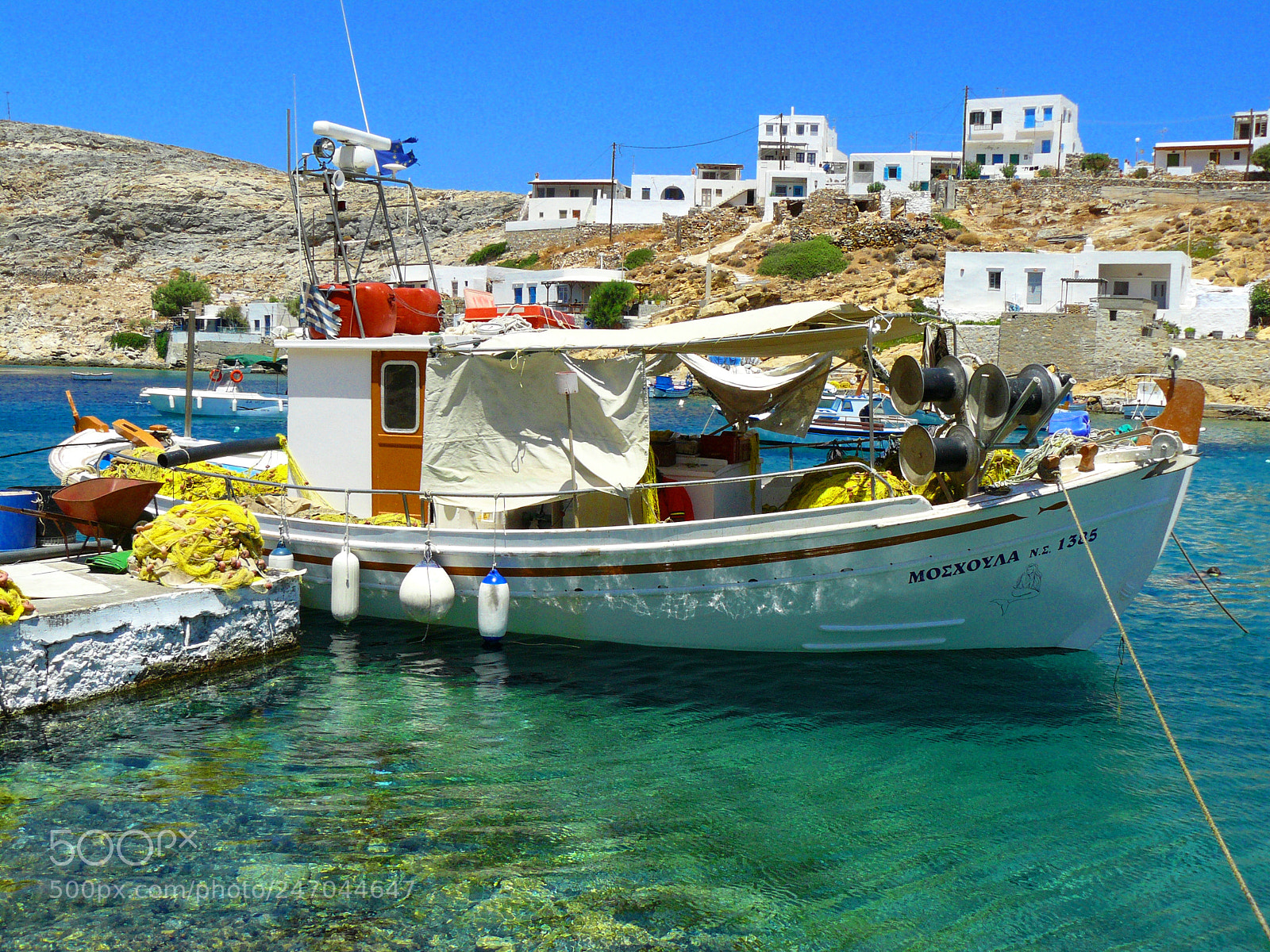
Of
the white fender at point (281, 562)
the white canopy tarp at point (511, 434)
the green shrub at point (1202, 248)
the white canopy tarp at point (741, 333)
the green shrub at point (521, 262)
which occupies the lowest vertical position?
the white fender at point (281, 562)

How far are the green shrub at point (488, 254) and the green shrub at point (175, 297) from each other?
23.6 metres

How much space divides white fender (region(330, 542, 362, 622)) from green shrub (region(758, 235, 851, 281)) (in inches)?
2194

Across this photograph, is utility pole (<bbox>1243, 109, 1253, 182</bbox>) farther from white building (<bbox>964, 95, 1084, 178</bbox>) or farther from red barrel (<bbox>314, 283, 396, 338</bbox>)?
red barrel (<bbox>314, 283, 396, 338</bbox>)

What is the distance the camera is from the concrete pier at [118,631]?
7.79 metres

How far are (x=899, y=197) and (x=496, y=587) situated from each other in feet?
212

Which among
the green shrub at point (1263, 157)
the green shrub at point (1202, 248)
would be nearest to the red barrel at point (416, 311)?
the green shrub at point (1202, 248)

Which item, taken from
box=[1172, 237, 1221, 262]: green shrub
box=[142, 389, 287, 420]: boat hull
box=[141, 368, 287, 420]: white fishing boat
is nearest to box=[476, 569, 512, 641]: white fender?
box=[141, 368, 287, 420]: white fishing boat

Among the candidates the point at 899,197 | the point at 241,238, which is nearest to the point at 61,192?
the point at 241,238

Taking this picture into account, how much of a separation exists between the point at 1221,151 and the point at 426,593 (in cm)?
8458

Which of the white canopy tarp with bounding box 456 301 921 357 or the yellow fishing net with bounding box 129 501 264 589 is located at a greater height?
the white canopy tarp with bounding box 456 301 921 357

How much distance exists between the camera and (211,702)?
8.53 metres

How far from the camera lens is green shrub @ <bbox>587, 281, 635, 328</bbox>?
61.7 metres

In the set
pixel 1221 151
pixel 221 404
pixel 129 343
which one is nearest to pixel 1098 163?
pixel 1221 151

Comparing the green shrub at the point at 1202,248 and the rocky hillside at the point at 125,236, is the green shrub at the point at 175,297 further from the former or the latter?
the green shrub at the point at 1202,248
